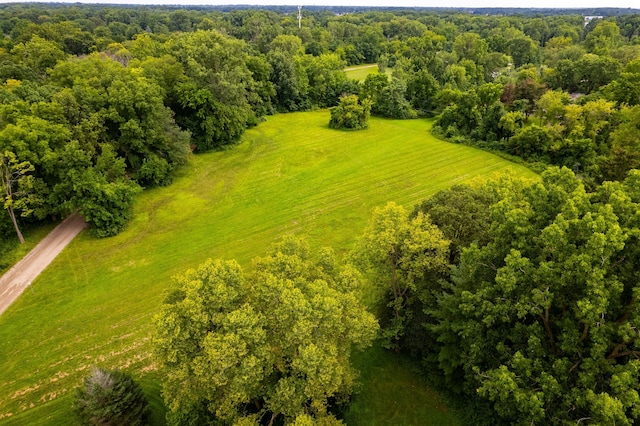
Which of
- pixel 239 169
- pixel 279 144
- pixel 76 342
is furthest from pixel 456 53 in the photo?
pixel 76 342

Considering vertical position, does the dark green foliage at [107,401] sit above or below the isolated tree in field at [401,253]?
below

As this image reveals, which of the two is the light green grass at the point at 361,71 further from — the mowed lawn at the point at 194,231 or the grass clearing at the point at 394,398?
the grass clearing at the point at 394,398

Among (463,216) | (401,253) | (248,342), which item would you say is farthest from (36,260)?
(463,216)

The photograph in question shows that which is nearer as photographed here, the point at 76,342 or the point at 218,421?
the point at 218,421

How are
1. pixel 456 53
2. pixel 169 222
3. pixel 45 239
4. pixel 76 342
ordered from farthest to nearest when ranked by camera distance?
pixel 456 53 < pixel 169 222 < pixel 45 239 < pixel 76 342

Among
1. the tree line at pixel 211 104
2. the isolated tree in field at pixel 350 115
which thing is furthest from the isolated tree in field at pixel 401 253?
the isolated tree in field at pixel 350 115

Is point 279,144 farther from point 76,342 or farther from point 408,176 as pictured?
point 76,342
